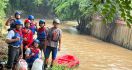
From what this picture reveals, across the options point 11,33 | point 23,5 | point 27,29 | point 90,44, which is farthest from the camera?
point 23,5

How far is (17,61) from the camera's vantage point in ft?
27.4

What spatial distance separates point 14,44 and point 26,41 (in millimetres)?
905

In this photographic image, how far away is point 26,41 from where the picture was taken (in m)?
9.01

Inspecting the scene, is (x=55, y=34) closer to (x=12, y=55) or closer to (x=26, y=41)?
(x=26, y=41)

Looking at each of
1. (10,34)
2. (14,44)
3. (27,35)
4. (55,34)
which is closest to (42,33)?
(55,34)

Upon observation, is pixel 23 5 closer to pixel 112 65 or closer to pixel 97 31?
pixel 97 31

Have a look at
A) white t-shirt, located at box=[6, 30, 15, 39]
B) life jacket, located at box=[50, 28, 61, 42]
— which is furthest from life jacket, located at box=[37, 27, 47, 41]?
white t-shirt, located at box=[6, 30, 15, 39]

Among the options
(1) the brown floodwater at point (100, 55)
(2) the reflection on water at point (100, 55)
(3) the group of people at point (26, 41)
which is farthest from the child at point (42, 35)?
(2) the reflection on water at point (100, 55)

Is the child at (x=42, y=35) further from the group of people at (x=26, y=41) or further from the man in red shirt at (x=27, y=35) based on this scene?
the man in red shirt at (x=27, y=35)

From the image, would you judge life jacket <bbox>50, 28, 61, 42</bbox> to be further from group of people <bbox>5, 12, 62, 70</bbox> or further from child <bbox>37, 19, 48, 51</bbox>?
child <bbox>37, 19, 48, 51</bbox>

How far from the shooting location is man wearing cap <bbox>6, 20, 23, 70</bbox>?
7.80 m

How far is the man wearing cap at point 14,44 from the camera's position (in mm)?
7796

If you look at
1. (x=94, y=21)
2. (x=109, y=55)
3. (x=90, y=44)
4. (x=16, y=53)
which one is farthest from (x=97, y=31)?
(x=16, y=53)

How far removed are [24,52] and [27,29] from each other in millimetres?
662
